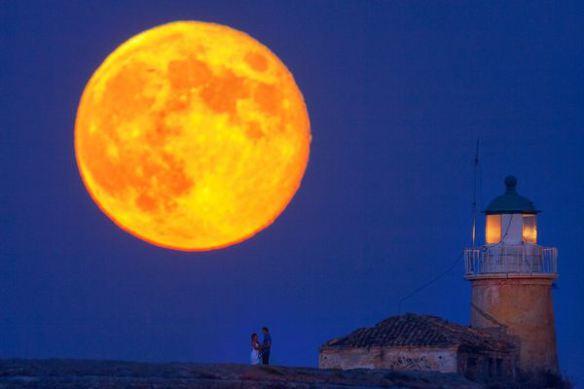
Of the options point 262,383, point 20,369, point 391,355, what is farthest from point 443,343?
point 20,369

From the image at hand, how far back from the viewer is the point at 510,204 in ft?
131

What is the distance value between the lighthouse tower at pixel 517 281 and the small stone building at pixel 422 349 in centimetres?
288

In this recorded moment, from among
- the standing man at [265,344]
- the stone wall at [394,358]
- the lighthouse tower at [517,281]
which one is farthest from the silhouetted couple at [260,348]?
the lighthouse tower at [517,281]

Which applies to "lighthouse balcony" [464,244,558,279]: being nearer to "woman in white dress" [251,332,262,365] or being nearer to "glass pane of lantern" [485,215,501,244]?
"glass pane of lantern" [485,215,501,244]

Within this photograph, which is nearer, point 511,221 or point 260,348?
point 260,348

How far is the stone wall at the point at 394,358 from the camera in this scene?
Result: 3288 centimetres

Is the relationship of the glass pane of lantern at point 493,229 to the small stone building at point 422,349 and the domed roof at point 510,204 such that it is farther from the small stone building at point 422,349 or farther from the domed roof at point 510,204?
the small stone building at point 422,349

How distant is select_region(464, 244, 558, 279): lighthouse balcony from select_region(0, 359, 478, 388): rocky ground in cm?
1940

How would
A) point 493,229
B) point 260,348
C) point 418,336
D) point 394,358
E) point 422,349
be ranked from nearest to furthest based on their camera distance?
point 260,348 → point 422,349 → point 394,358 → point 418,336 → point 493,229

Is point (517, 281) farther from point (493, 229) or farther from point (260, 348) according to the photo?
point (260, 348)

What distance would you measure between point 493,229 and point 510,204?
0.96 meters

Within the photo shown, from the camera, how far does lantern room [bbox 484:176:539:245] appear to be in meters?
39.8

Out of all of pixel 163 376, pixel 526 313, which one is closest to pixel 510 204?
pixel 526 313

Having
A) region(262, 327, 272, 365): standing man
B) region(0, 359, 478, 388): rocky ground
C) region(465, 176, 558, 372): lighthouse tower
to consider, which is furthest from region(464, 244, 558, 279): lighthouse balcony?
region(0, 359, 478, 388): rocky ground
